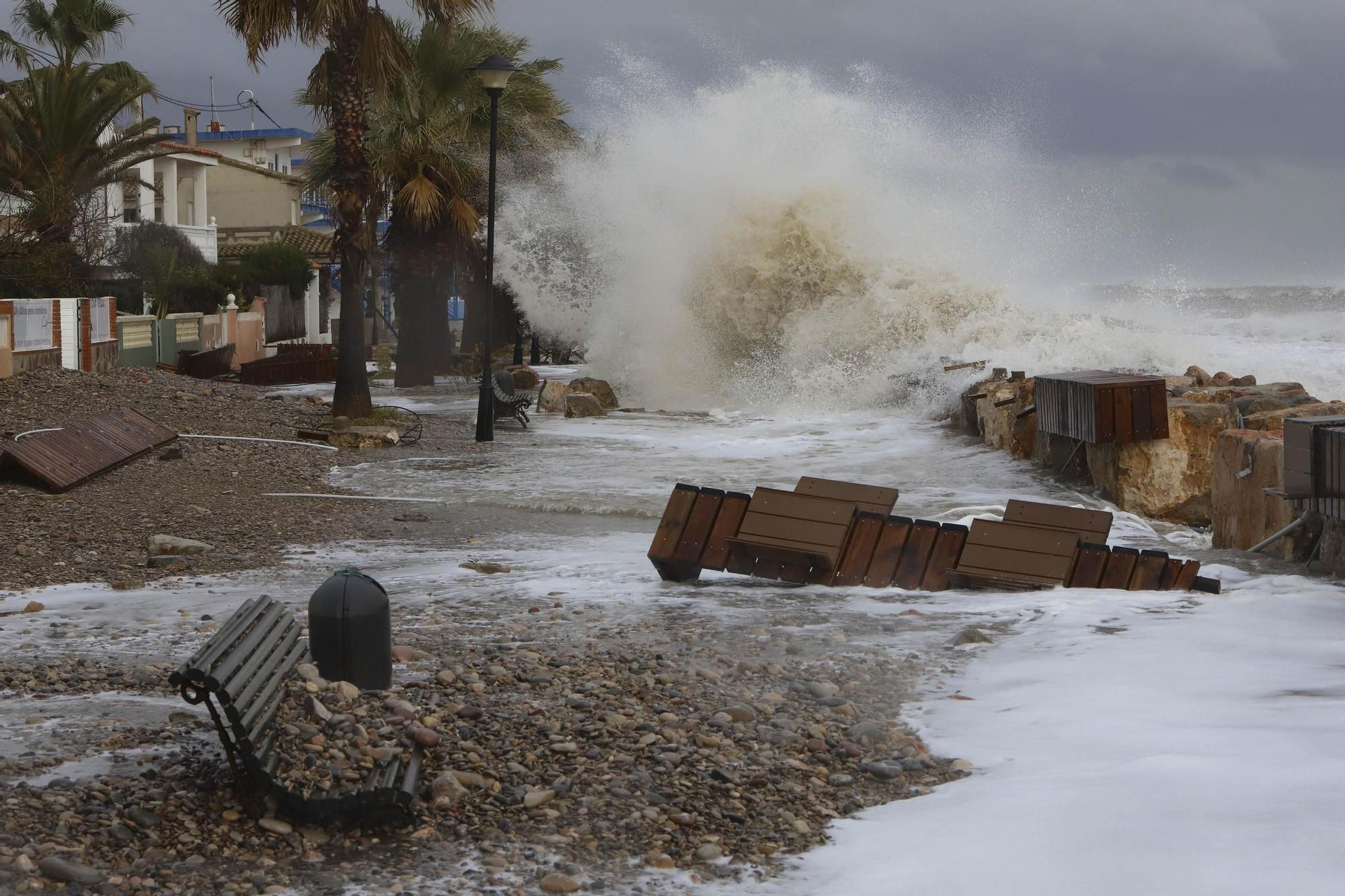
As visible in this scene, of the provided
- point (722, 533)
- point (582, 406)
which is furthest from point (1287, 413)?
point (582, 406)

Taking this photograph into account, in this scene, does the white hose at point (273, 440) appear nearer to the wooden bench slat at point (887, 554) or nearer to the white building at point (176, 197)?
the wooden bench slat at point (887, 554)

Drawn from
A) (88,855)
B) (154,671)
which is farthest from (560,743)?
(154,671)

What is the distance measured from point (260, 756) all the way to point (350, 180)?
16.1 meters

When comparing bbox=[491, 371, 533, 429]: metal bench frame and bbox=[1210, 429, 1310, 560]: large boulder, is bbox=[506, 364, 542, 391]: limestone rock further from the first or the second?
bbox=[1210, 429, 1310, 560]: large boulder

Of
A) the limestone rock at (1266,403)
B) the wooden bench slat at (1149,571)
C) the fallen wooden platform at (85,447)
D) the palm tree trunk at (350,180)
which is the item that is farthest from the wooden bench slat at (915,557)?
the palm tree trunk at (350,180)

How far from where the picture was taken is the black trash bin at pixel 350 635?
16.6 ft

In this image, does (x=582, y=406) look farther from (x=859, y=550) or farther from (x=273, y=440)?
(x=859, y=550)

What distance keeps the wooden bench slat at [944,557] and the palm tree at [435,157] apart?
17624 millimetres

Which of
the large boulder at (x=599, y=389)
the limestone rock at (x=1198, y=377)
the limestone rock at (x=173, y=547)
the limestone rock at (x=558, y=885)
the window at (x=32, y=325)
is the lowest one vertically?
the limestone rock at (x=558, y=885)

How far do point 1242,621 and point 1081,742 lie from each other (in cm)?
223

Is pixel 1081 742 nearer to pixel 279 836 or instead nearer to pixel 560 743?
pixel 560 743

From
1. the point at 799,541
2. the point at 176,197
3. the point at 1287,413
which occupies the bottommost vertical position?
the point at 799,541

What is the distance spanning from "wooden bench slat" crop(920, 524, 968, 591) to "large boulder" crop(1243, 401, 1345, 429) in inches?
180

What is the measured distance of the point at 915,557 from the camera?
778cm
